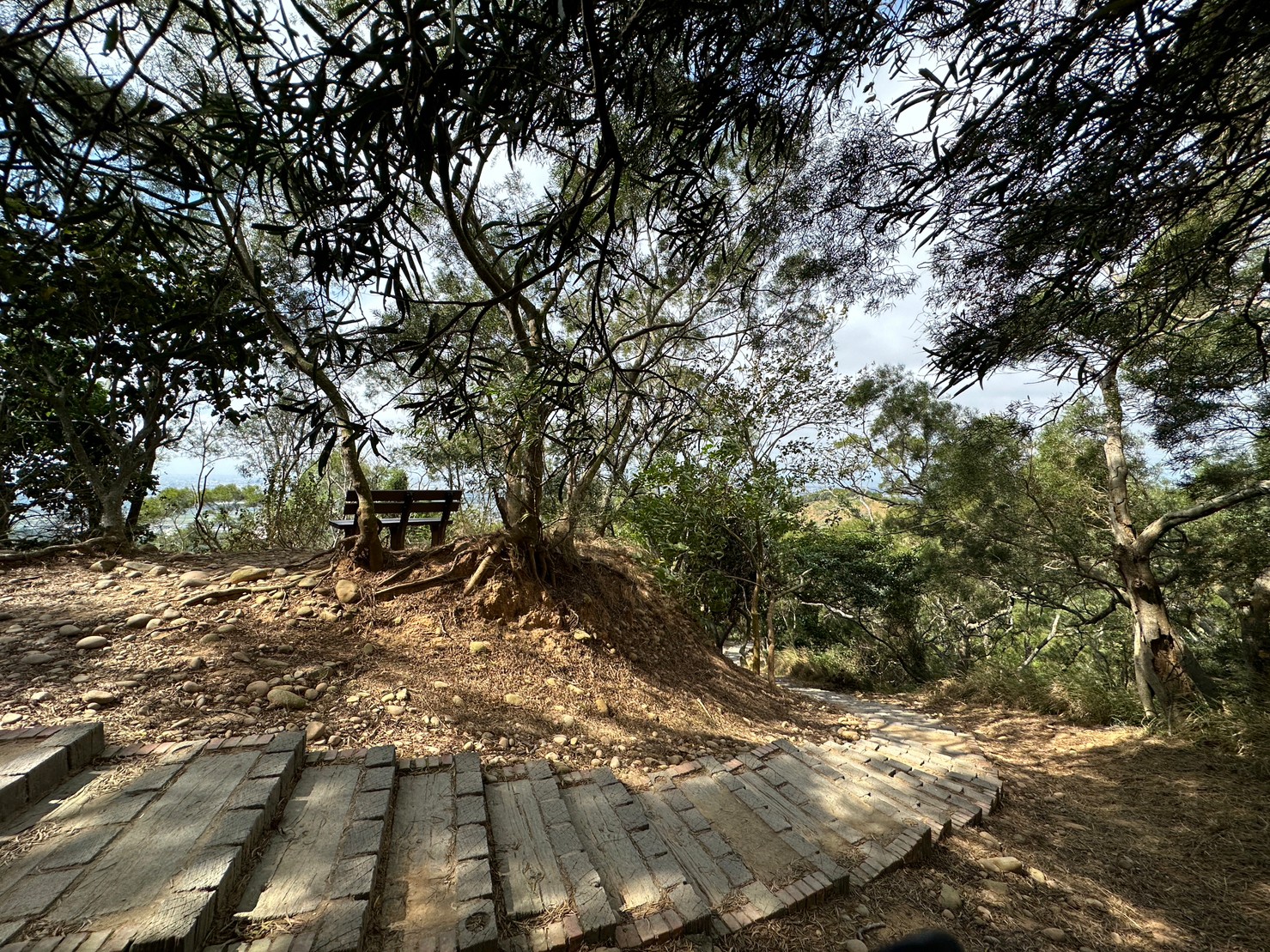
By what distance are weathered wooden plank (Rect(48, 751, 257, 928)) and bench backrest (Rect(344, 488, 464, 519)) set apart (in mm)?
3193

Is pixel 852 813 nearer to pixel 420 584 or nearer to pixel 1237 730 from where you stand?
pixel 420 584

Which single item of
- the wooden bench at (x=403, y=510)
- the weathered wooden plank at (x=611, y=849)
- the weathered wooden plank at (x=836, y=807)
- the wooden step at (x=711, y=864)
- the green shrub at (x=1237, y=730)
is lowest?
the green shrub at (x=1237, y=730)

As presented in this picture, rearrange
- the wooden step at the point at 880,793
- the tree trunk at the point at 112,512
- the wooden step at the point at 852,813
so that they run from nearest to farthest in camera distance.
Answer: the wooden step at the point at 852,813
the wooden step at the point at 880,793
the tree trunk at the point at 112,512

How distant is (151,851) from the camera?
1683 mm

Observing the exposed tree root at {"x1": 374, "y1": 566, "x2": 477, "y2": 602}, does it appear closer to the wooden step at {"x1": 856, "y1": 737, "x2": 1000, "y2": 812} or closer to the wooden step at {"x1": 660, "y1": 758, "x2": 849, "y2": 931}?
the wooden step at {"x1": 660, "y1": 758, "x2": 849, "y2": 931}

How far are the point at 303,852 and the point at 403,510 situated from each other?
3882 millimetres

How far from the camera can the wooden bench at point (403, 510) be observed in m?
5.26

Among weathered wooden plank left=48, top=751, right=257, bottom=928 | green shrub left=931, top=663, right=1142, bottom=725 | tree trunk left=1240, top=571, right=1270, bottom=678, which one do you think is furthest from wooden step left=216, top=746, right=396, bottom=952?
tree trunk left=1240, top=571, right=1270, bottom=678

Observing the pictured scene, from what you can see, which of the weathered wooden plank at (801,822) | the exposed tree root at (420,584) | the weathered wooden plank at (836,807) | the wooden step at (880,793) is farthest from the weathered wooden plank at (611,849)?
the exposed tree root at (420,584)

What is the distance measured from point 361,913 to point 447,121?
217cm

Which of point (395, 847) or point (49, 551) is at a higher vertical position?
point (49, 551)

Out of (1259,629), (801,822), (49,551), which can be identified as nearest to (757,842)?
(801,822)

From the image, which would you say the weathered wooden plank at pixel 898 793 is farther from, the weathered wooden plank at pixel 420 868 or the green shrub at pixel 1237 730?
the green shrub at pixel 1237 730

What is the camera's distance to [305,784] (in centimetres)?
226
